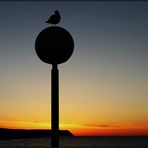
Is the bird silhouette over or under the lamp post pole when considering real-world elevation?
over

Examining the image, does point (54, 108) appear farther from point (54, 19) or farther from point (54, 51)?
point (54, 19)

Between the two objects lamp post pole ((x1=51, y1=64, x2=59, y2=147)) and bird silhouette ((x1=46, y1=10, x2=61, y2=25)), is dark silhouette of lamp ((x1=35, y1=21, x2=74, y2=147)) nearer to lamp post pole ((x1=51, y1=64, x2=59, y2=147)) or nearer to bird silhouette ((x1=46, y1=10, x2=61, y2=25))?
lamp post pole ((x1=51, y1=64, x2=59, y2=147))

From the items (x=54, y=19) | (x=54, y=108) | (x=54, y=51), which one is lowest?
(x=54, y=108)

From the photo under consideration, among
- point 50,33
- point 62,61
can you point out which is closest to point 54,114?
point 62,61

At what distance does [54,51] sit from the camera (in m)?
16.8

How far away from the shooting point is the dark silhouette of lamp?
54.5 feet

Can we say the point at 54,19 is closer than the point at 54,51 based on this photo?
No

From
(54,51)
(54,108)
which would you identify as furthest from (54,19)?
(54,108)

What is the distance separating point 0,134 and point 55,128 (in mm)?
169893

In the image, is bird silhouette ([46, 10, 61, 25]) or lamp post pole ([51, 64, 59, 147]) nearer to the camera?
lamp post pole ([51, 64, 59, 147])

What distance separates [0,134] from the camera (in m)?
182

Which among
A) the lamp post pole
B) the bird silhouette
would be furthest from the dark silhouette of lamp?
the bird silhouette

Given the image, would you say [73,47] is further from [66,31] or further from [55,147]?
[55,147]

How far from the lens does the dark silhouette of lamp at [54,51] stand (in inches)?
654
